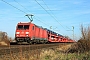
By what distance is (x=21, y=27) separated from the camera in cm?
3959

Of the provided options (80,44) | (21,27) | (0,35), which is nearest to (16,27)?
(21,27)

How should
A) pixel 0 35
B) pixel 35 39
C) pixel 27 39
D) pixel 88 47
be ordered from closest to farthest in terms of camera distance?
pixel 88 47 → pixel 27 39 → pixel 35 39 → pixel 0 35

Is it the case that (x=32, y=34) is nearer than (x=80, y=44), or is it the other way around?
(x=80, y=44)

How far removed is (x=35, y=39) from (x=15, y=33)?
413 centimetres

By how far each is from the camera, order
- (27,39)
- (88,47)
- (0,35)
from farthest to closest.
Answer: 1. (0,35)
2. (27,39)
3. (88,47)

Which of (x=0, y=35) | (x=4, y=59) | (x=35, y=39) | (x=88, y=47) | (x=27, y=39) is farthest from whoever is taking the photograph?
(x=0, y=35)

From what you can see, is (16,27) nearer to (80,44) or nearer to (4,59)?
(80,44)

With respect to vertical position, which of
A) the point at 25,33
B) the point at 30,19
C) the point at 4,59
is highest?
the point at 30,19

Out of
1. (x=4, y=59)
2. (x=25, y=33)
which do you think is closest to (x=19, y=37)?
(x=25, y=33)

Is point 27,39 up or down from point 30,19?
down

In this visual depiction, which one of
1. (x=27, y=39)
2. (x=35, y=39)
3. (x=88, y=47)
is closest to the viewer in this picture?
(x=88, y=47)

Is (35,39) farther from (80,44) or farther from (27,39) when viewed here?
(80,44)

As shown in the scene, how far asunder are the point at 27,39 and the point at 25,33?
119 cm

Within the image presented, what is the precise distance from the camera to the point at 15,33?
3966 cm
